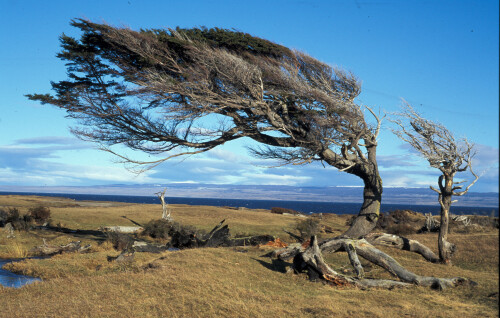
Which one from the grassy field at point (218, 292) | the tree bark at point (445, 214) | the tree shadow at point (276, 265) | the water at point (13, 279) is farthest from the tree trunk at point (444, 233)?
the water at point (13, 279)

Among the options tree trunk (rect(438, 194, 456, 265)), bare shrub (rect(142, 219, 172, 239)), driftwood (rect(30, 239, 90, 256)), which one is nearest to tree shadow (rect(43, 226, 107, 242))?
bare shrub (rect(142, 219, 172, 239))

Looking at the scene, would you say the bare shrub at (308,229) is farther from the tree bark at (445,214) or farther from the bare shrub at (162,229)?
the tree bark at (445,214)

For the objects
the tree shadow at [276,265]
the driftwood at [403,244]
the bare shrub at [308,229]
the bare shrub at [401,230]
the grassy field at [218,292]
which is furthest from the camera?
the bare shrub at [401,230]

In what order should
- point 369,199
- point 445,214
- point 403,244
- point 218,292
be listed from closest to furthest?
1. point 218,292
2. point 445,214
3. point 403,244
4. point 369,199

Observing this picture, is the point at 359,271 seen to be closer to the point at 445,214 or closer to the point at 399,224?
the point at 445,214

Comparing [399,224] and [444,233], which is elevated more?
[444,233]

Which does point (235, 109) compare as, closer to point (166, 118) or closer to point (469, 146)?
point (166, 118)

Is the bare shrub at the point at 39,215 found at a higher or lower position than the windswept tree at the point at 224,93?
lower

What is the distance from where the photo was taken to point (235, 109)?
21.3 metres

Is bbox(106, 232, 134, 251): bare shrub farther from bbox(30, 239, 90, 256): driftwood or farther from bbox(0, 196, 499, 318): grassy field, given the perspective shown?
bbox(0, 196, 499, 318): grassy field

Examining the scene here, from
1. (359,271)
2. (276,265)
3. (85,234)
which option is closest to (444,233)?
(359,271)

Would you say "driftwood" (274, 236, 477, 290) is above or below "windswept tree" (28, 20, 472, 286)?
below

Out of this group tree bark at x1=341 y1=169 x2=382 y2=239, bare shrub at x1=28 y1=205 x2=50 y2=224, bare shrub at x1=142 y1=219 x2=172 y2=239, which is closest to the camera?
tree bark at x1=341 y1=169 x2=382 y2=239

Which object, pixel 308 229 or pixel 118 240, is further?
pixel 308 229
